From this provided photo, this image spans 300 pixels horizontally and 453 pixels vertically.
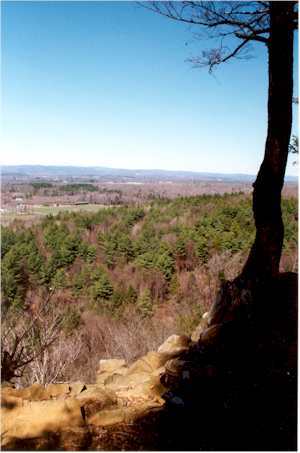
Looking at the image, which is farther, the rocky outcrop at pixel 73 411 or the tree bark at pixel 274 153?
the tree bark at pixel 274 153

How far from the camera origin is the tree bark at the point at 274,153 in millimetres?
4434

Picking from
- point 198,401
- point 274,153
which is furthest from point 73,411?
point 274,153

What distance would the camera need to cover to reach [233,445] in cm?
300

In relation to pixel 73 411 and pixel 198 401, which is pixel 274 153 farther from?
pixel 73 411

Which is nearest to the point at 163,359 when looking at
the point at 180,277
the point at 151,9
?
the point at 151,9

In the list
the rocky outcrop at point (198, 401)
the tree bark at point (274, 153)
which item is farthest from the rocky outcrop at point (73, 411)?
the tree bark at point (274, 153)

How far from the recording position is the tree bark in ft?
14.5

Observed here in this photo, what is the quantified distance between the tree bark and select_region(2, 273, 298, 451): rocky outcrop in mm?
352

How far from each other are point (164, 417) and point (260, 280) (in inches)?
87.0

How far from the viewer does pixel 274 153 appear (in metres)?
4.66

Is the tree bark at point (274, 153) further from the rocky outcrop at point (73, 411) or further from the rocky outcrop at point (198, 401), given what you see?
the rocky outcrop at point (73, 411)

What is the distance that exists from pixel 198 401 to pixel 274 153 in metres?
2.96

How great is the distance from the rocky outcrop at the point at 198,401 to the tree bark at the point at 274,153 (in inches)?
13.8

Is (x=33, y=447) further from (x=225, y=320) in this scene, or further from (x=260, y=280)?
(x=260, y=280)
